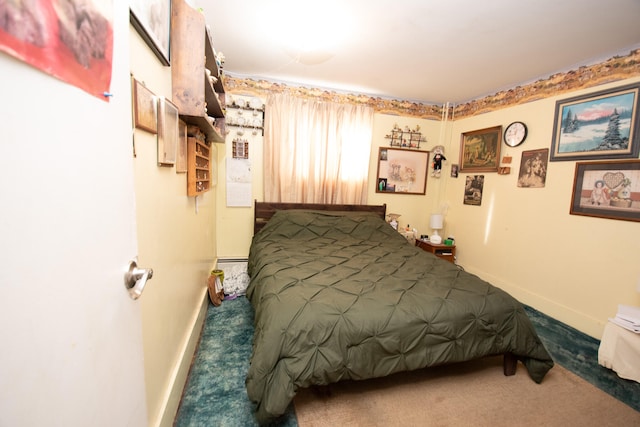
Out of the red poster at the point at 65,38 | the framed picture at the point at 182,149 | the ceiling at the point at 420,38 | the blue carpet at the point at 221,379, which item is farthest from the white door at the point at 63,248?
the ceiling at the point at 420,38

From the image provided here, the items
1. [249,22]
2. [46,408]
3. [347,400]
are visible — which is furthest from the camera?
[249,22]

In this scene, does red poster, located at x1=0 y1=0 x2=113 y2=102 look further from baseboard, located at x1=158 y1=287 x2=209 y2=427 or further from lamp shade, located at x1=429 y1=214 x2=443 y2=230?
lamp shade, located at x1=429 y1=214 x2=443 y2=230

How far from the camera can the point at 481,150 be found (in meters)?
3.34

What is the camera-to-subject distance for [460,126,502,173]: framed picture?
3145mm

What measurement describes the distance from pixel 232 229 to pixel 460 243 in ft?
9.88

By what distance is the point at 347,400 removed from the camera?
154 cm

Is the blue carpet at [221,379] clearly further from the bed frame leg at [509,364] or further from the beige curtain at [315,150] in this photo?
the beige curtain at [315,150]

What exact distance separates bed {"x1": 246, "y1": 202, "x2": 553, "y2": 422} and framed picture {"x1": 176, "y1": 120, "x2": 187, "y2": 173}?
0.87 metres

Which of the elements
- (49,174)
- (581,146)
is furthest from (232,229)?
(581,146)

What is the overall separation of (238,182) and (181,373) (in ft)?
7.03

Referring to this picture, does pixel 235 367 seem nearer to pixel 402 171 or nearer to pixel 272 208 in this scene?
pixel 272 208

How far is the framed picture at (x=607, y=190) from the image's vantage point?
206 centimetres

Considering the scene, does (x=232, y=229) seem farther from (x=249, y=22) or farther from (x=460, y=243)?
(x=460, y=243)

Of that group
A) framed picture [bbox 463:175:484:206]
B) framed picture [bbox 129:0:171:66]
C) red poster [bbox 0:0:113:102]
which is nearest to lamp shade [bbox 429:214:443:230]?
framed picture [bbox 463:175:484:206]
